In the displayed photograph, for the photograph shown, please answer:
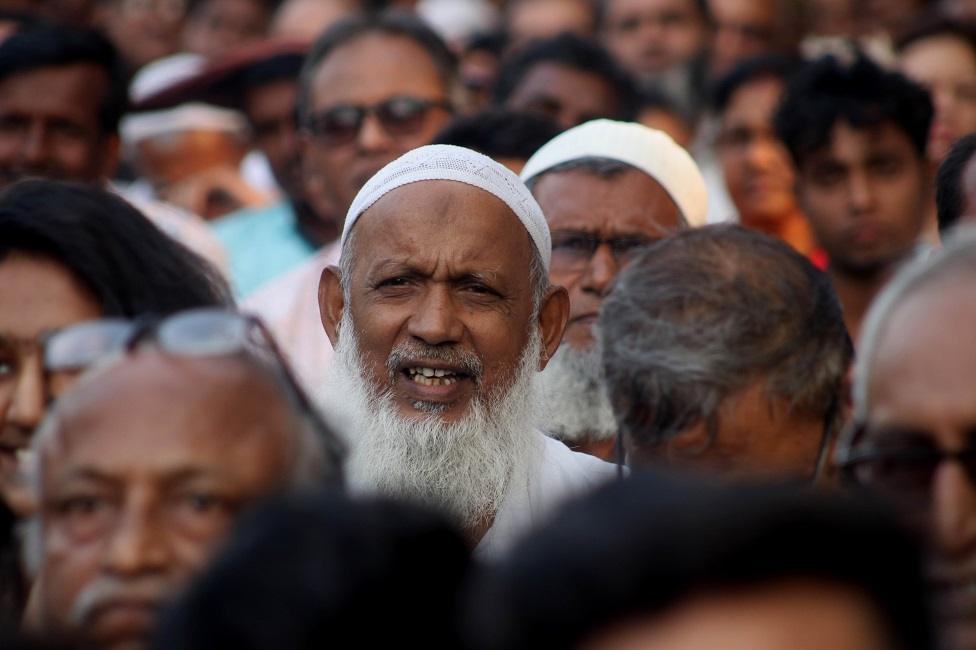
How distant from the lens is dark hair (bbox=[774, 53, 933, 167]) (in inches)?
260

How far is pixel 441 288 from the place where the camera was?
4434 mm

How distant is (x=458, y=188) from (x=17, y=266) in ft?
4.36

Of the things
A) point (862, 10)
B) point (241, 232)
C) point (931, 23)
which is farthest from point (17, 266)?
point (862, 10)

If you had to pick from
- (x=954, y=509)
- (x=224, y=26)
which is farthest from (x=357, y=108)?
(x=954, y=509)

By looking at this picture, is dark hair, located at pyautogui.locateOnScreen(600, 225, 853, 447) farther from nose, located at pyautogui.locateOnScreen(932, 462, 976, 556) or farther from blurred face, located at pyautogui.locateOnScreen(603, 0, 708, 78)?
blurred face, located at pyautogui.locateOnScreen(603, 0, 708, 78)

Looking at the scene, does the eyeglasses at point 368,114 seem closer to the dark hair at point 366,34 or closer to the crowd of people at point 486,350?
the crowd of people at point 486,350

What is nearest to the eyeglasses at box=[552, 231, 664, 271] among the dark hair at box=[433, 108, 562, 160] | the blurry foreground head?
the dark hair at box=[433, 108, 562, 160]

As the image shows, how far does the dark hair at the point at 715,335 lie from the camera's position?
356 cm

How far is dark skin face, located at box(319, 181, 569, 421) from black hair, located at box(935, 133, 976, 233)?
113cm

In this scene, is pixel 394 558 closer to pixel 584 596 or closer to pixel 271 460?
pixel 584 596

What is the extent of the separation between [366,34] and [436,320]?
8.93 feet

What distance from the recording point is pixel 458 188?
4531mm

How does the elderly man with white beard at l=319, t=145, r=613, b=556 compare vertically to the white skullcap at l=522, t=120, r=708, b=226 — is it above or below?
below

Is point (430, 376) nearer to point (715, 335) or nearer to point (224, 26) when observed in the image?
point (715, 335)
